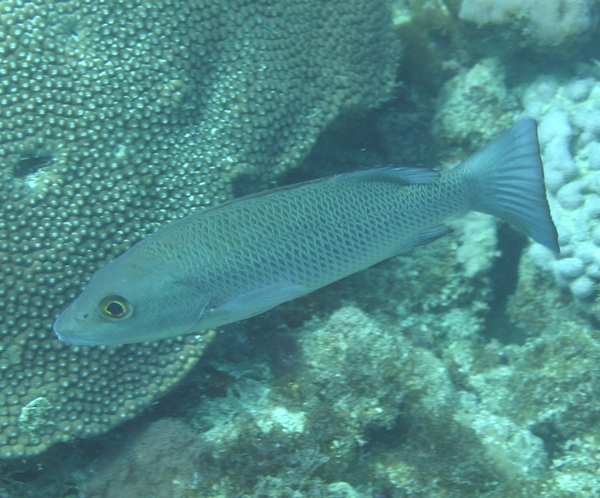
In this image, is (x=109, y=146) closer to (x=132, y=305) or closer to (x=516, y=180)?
(x=132, y=305)

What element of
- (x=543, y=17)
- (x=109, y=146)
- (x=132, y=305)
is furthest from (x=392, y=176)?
(x=543, y=17)

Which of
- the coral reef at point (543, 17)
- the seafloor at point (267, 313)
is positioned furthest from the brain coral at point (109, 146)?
the coral reef at point (543, 17)

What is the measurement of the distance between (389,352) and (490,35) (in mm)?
3696

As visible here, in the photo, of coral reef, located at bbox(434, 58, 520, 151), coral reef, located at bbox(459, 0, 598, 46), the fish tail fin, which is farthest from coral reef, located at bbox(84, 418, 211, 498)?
coral reef, located at bbox(459, 0, 598, 46)

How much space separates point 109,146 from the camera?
11.8 feet

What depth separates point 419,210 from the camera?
2795 mm

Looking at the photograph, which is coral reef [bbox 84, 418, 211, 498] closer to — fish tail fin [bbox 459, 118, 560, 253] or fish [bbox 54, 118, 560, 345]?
fish [bbox 54, 118, 560, 345]

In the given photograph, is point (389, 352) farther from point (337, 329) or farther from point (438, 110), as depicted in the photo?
point (438, 110)

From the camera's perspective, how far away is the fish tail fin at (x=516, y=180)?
2867 millimetres

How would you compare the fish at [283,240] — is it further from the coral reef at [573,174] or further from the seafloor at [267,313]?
the coral reef at [573,174]

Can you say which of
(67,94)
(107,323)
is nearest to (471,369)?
(107,323)

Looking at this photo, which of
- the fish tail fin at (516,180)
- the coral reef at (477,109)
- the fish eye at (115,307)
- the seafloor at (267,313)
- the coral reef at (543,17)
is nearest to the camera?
the fish eye at (115,307)

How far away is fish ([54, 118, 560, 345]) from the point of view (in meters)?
2.47

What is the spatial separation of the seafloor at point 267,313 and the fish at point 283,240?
107 cm
